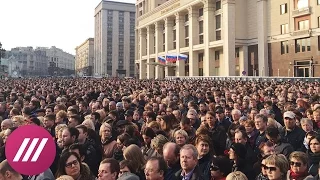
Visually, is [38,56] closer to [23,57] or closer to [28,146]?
[23,57]

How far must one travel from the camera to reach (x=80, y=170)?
5.02m

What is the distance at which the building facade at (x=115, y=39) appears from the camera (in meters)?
136

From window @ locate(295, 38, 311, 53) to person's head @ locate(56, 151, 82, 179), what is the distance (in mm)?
45884

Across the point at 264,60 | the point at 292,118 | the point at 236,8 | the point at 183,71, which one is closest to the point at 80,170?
the point at 292,118

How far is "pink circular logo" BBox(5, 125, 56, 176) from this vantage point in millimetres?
3523

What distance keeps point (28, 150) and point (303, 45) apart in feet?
158

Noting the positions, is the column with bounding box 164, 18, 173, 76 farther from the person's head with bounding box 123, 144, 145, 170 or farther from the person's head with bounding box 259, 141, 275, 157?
the person's head with bounding box 123, 144, 145, 170

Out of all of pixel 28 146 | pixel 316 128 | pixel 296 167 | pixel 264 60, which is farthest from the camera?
pixel 264 60

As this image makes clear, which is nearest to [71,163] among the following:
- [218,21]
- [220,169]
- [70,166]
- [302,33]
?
[70,166]

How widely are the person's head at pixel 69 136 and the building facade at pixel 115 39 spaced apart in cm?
12800

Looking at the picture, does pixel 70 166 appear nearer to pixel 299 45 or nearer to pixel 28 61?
pixel 299 45

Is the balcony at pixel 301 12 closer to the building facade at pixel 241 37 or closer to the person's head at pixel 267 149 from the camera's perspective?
the building facade at pixel 241 37

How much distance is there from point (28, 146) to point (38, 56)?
589ft

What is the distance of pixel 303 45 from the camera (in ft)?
152
